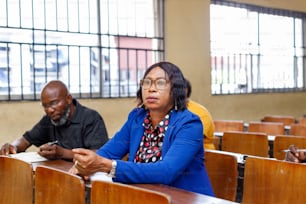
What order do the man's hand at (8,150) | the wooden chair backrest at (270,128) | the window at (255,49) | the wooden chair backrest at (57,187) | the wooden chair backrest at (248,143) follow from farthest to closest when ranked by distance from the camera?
the window at (255,49), the wooden chair backrest at (270,128), the wooden chair backrest at (248,143), the man's hand at (8,150), the wooden chair backrest at (57,187)

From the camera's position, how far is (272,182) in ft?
6.81

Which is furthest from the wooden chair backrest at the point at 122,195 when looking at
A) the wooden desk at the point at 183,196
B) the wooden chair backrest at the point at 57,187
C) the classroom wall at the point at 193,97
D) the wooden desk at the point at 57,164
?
the classroom wall at the point at 193,97

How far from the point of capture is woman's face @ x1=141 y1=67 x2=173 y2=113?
6.75ft

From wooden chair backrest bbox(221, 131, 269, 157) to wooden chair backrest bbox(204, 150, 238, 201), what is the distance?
0.96 m

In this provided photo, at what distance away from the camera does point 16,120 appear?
173 inches

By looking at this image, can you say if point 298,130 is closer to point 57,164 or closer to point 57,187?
point 57,164

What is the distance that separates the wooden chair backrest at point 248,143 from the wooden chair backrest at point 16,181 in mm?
1872

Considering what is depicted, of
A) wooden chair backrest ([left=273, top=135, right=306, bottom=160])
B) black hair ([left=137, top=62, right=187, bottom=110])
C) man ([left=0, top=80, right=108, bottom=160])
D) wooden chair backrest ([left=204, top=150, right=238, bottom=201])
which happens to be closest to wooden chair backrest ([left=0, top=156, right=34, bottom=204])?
man ([left=0, top=80, right=108, bottom=160])

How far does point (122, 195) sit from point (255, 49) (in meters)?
5.65

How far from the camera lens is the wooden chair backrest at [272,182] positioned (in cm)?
197

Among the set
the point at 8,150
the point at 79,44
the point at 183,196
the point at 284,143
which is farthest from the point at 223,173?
the point at 79,44

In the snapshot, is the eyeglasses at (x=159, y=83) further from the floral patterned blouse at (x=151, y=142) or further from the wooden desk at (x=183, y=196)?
the wooden desk at (x=183, y=196)

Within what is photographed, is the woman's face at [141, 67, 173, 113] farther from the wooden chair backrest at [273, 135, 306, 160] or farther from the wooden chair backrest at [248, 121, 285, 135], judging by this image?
the wooden chair backrest at [248, 121, 285, 135]

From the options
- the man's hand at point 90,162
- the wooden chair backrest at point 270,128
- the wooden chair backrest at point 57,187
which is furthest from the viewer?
the wooden chair backrest at point 270,128
